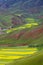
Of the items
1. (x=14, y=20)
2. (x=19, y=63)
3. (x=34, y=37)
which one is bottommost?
(x=19, y=63)

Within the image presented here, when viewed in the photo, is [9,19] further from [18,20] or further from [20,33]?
[20,33]

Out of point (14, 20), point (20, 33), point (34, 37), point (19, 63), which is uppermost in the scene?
point (14, 20)

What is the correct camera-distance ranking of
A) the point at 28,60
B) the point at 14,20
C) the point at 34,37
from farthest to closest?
the point at 14,20 → the point at 34,37 → the point at 28,60

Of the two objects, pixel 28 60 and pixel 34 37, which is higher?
pixel 34 37

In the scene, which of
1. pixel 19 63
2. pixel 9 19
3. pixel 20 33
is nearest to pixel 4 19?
pixel 9 19

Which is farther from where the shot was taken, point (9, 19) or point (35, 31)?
point (9, 19)

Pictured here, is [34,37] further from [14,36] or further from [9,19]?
[9,19]


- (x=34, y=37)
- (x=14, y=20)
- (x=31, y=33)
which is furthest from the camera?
(x=14, y=20)

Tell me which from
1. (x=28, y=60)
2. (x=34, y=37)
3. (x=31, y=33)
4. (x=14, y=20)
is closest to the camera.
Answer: (x=28, y=60)

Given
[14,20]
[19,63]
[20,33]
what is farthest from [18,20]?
[19,63]
